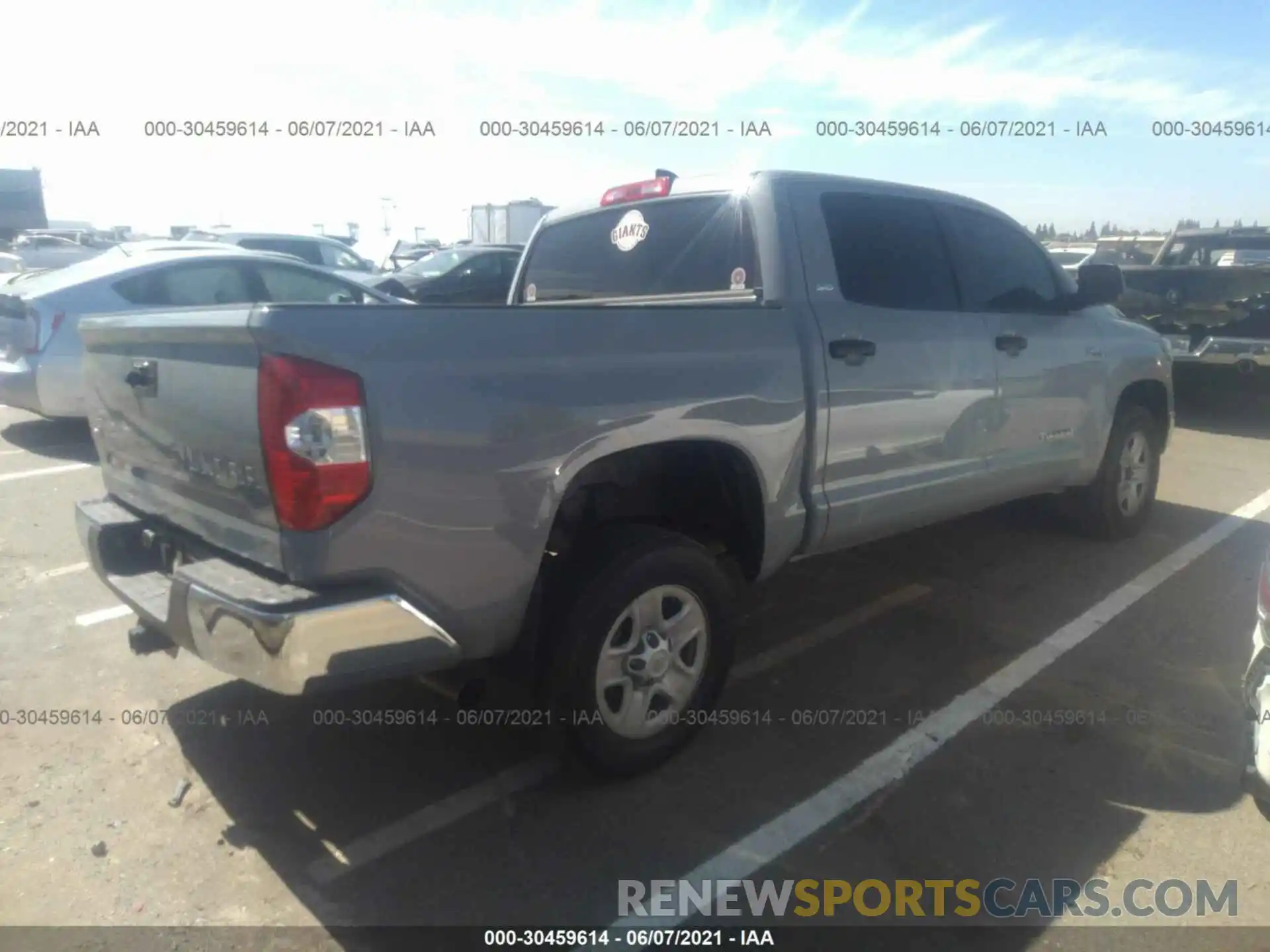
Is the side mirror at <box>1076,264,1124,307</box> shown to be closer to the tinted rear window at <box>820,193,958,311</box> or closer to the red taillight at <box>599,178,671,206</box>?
the tinted rear window at <box>820,193,958,311</box>

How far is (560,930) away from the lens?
7.97 ft

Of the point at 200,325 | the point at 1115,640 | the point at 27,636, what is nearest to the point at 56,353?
the point at 27,636

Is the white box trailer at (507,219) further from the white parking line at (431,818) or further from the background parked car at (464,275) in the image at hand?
the white parking line at (431,818)

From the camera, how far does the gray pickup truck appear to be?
236 cm

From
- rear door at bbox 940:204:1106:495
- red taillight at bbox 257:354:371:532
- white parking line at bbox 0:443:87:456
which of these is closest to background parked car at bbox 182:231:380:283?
white parking line at bbox 0:443:87:456

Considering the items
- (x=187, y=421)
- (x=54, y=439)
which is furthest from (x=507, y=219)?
(x=187, y=421)

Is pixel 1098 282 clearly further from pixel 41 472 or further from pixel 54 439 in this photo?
pixel 54 439

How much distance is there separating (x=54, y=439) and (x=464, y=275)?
26.8 feet

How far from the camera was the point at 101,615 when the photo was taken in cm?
429

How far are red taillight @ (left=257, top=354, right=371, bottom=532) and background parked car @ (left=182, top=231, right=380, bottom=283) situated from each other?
447 inches

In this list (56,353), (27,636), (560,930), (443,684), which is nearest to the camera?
(560,930)

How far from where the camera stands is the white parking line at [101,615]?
13.8ft

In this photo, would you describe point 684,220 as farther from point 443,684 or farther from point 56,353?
point 56,353

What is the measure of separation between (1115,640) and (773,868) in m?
2.35
